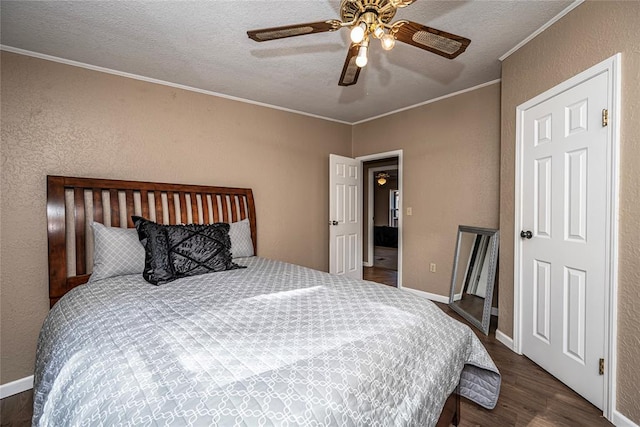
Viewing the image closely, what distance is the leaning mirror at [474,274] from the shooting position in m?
2.93

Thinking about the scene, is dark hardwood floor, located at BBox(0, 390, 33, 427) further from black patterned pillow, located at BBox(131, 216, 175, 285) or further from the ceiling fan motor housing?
the ceiling fan motor housing

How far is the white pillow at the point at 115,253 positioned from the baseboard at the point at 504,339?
3072 mm

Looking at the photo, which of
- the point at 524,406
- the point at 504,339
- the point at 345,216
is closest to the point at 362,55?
the point at 524,406

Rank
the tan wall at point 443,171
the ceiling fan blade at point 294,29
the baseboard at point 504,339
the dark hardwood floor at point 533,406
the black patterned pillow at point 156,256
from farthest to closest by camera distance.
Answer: the tan wall at point 443,171 → the baseboard at point 504,339 → the black patterned pillow at point 156,256 → the dark hardwood floor at point 533,406 → the ceiling fan blade at point 294,29

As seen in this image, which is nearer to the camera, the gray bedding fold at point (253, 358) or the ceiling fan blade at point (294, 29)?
the gray bedding fold at point (253, 358)

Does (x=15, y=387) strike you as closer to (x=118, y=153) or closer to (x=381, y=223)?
(x=118, y=153)

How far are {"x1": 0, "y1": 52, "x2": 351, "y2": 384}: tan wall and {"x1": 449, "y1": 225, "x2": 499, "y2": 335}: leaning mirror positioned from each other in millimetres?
1862

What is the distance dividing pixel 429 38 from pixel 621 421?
229 centimetres

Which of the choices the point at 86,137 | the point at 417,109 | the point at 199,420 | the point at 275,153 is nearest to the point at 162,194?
the point at 86,137

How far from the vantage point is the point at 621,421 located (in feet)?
5.35

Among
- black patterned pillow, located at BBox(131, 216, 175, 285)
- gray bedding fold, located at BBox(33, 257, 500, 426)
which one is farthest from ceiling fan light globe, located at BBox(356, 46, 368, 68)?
black patterned pillow, located at BBox(131, 216, 175, 285)

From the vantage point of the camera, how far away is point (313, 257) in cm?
425

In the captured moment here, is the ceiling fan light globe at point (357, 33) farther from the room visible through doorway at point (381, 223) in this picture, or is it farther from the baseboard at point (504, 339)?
the room visible through doorway at point (381, 223)

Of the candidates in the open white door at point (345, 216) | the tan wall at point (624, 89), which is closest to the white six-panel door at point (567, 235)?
the tan wall at point (624, 89)
